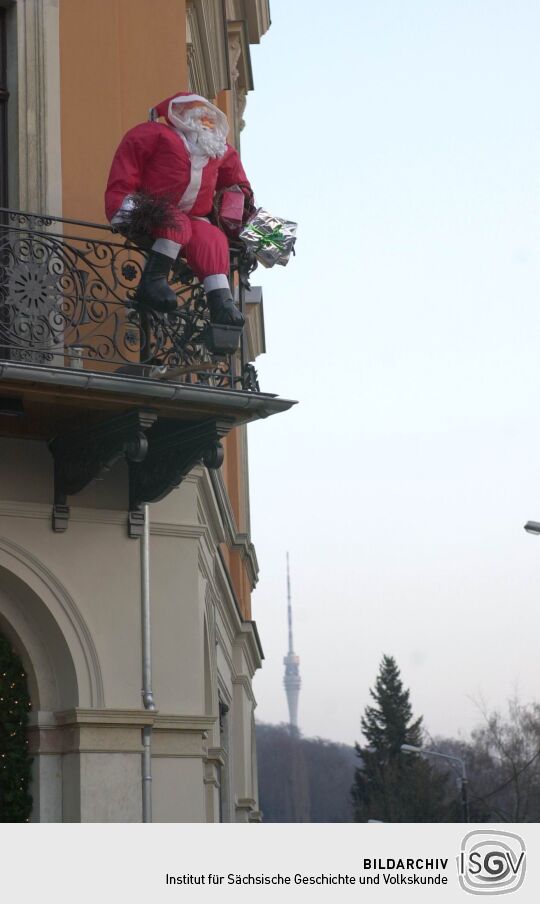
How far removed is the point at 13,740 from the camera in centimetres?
1052

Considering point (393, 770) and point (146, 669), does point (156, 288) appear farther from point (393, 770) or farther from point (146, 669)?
point (393, 770)

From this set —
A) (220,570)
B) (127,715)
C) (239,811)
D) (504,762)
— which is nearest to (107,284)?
(127,715)

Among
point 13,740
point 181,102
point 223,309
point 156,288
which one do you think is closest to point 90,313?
point 156,288

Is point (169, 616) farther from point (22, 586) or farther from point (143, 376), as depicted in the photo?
point (143, 376)

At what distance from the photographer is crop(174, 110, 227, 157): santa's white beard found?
35.6ft

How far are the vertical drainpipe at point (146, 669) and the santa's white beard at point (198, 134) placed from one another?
8.86 feet

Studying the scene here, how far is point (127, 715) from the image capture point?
1059 cm

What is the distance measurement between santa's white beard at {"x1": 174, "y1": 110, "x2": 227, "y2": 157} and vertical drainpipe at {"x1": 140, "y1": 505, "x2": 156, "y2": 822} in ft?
8.86

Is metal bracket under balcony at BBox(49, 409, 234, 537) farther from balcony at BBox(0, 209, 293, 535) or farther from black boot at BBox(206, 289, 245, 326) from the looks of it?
black boot at BBox(206, 289, 245, 326)
